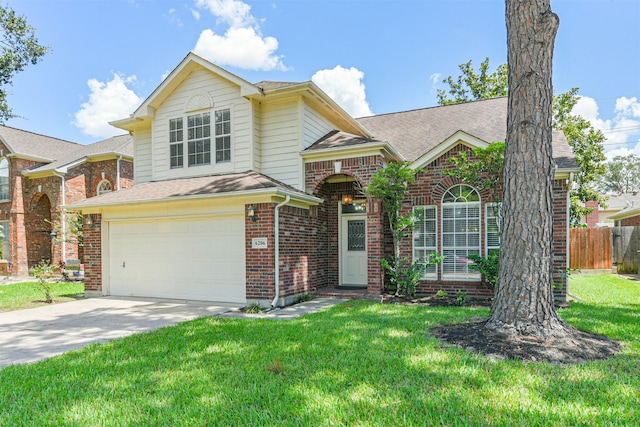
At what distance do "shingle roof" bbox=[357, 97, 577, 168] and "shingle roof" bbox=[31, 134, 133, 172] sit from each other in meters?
11.1

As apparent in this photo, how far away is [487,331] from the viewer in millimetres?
5035

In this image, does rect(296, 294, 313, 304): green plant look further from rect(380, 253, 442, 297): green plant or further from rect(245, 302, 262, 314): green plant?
rect(380, 253, 442, 297): green plant

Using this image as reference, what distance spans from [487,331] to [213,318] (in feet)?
15.9

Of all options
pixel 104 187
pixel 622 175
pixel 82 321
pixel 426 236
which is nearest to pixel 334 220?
pixel 426 236

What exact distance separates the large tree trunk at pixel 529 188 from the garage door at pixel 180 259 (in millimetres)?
5840

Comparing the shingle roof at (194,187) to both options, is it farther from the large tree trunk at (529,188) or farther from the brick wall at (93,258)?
the large tree trunk at (529,188)

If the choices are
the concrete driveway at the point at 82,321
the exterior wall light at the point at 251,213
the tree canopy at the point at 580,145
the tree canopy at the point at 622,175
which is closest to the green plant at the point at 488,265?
the exterior wall light at the point at 251,213

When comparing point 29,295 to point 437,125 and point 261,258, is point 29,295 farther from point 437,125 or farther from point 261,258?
point 437,125

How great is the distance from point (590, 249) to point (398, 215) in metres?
10.3

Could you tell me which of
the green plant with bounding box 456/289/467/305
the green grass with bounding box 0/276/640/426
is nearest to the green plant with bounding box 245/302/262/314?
the green grass with bounding box 0/276/640/426

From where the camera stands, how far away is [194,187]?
9430 mm

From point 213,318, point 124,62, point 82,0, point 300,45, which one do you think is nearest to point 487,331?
point 213,318

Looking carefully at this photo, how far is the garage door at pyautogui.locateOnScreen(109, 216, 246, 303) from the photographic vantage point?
8852 mm

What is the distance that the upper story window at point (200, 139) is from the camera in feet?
33.3
